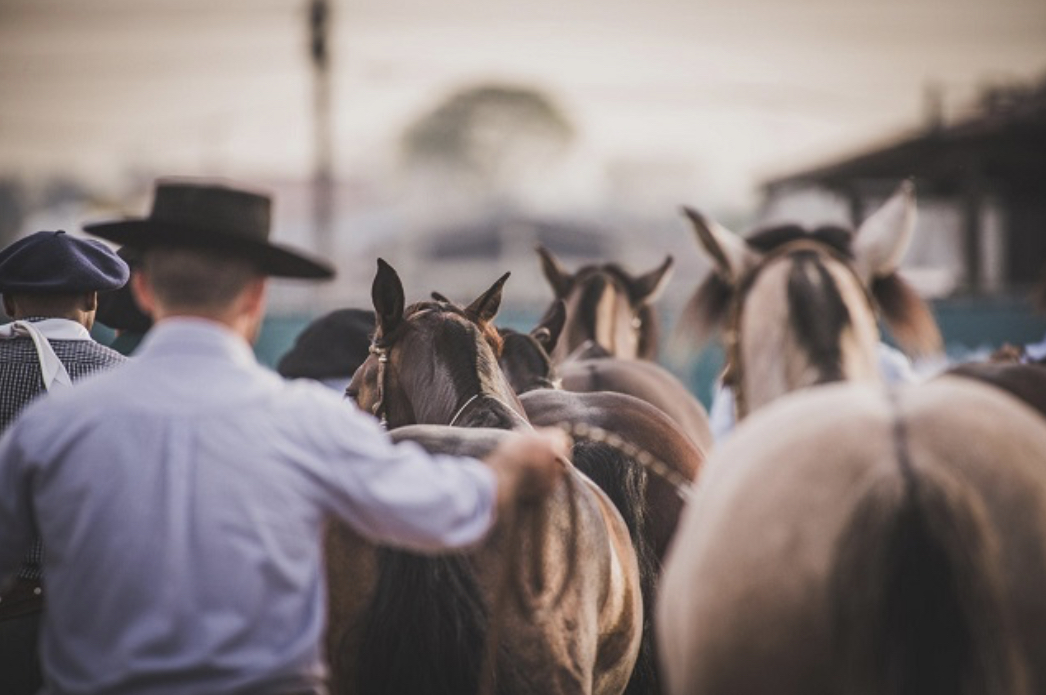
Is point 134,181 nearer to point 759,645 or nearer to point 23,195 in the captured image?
point 23,195

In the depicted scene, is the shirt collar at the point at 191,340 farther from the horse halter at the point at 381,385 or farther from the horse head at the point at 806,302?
the horse halter at the point at 381,385

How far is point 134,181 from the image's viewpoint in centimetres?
6756

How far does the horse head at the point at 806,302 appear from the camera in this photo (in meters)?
3.50

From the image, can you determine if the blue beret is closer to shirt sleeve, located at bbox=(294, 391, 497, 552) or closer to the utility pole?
shirt sleeve, located at bbox=(294, 391, 497, 552)

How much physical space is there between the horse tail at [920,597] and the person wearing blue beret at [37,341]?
2.67 m

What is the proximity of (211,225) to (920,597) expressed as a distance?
1.67m

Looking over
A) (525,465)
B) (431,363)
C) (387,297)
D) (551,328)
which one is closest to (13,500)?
(525,465)

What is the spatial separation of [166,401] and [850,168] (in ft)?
86.7

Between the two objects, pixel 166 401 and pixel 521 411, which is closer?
pixel 166 401

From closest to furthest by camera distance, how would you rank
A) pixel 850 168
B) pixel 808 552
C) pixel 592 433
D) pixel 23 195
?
pixel 808 552 → pixel 592 433 → pixel 850 168 → pixel 23 195

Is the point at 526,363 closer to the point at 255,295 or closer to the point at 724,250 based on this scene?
the point at 724,250

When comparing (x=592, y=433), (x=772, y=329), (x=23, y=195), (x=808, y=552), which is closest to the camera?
(x=808, y=552)

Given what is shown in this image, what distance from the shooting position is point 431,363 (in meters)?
5.05

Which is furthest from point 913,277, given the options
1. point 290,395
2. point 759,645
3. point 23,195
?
point 23,195
